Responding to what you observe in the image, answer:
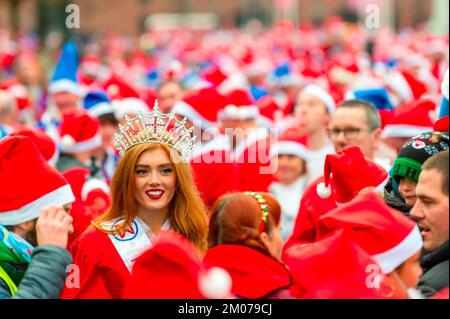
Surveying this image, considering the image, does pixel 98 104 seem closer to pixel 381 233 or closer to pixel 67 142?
pixel 67 142

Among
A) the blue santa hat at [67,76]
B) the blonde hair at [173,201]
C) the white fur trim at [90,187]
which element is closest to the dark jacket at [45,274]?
the blonde hair at [173,201]

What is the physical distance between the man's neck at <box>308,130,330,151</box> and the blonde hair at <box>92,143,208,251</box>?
3840 millimetres

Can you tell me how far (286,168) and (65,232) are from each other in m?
4.64

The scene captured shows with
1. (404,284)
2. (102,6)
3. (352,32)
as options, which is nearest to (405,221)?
(404,284)

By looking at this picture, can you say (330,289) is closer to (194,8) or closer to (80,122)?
(80,122)

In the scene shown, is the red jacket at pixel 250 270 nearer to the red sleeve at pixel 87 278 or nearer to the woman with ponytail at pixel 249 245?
the woman with ponytail at pixel 249 245

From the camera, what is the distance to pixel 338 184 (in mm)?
5547

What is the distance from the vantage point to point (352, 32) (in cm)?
3522

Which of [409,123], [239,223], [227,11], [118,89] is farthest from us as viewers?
[227,11]

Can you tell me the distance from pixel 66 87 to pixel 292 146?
14.6 ft

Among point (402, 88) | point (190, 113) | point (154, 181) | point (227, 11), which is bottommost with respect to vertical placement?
point (154, 181)

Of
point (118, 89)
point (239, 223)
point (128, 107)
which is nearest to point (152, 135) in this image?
point (239, 223)

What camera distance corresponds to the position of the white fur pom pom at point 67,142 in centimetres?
936

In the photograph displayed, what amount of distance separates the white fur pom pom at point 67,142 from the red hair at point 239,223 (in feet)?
15.0
